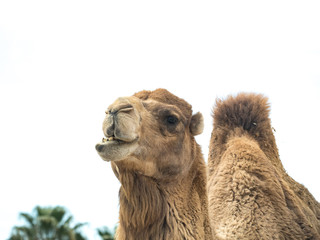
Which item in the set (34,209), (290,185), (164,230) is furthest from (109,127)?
(34,209)

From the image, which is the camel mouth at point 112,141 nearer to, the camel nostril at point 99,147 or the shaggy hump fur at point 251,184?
the camel nostril at point 99,147

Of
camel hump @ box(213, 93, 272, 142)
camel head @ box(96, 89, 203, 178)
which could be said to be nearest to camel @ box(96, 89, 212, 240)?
camel head @ box(96, 89, 203, 178)

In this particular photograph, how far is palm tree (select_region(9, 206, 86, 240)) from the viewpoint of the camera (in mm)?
21172

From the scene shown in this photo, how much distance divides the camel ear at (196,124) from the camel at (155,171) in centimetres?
16

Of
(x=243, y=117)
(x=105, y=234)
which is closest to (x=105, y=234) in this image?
(x=105, y=234)

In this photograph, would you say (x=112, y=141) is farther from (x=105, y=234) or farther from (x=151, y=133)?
(x=105, y=234)

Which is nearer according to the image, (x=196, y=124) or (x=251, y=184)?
(x=196, y=124)

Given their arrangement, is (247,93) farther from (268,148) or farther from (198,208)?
(198,208)

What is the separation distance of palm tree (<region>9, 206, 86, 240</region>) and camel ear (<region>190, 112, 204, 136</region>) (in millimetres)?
17561

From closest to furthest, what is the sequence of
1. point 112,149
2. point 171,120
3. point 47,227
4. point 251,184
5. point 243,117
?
point 112,149 → point 171,120 → point 251,184 → point 243,117 → point 47,227

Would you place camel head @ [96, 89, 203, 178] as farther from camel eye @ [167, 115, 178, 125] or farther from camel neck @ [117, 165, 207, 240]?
camel neck @ [117, 165, 207, 240]

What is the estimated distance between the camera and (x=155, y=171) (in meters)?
4.04

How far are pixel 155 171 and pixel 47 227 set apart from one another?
1894cm

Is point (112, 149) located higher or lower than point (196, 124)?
lower
